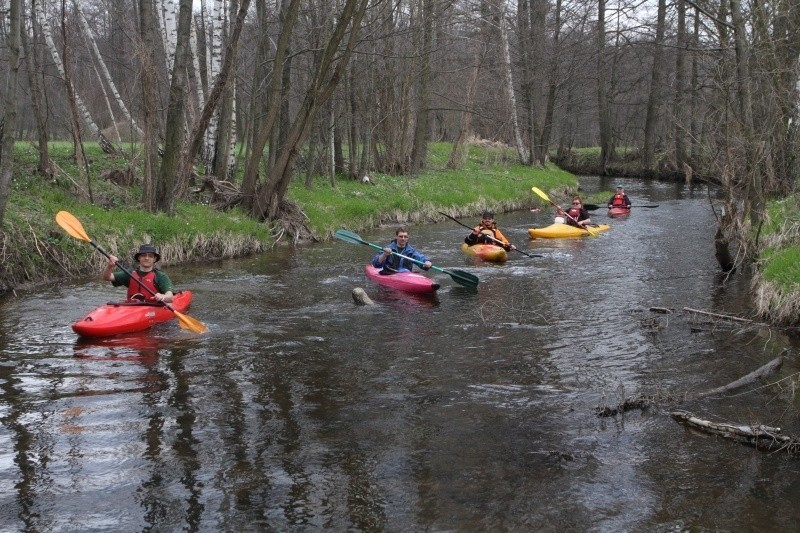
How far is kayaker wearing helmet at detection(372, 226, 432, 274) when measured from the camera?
11.1 metres

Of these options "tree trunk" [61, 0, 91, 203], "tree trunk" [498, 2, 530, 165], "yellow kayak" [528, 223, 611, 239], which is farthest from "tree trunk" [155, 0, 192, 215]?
"tree trunk" [498, 2, 530, 165]

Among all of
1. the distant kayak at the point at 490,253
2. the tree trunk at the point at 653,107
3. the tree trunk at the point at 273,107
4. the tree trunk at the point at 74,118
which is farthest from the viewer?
the tree trunk at the point at 653,107

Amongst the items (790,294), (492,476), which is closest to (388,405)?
(492,476)

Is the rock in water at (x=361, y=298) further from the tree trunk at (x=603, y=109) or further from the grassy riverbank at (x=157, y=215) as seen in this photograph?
the tree trunk at (x=603, y=109)

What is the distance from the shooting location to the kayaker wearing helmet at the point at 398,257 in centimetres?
1111

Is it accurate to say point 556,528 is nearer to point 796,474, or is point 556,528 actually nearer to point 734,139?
point 796,474

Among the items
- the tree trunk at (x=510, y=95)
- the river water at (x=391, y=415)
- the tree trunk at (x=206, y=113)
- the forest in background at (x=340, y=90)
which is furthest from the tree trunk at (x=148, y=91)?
the tree trunk at (x=510, y=95)

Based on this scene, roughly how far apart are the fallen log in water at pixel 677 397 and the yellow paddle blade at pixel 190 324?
4.32 m

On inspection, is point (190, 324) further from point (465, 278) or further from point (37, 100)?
point (37, 100)

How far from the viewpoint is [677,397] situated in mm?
6004

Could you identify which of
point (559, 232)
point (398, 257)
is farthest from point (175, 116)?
point (559, 232)

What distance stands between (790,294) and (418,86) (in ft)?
59.7

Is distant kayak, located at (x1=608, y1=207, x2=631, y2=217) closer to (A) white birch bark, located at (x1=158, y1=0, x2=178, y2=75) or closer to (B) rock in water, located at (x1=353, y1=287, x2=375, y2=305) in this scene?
(A) white birch bark, located at (x1=158, y1=0, x2=178, y2=75)

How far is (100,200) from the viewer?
13000 mm
